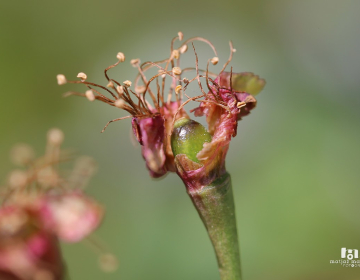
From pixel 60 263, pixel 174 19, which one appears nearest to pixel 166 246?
pixel 60 263

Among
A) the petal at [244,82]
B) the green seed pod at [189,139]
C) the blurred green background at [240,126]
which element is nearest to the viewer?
the green seed pod at [189,139]

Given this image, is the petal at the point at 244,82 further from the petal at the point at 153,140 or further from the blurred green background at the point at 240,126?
the blurred green background at the point at 240,126

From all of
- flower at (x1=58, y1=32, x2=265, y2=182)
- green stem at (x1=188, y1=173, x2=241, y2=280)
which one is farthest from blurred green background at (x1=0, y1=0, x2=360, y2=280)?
flower at (x1=58, y1=32, x2=265, y2=182)

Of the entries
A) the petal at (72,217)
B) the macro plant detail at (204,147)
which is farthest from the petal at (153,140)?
the petal at (72,217)

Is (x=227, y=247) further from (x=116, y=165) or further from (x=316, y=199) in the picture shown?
(x=116, y=165)

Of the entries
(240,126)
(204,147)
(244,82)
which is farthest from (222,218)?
(240,126)

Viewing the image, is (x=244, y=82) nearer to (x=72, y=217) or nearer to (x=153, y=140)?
(x=153, y=140)
